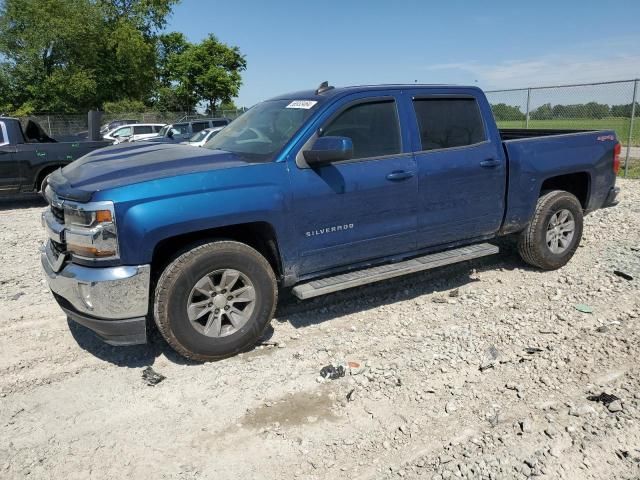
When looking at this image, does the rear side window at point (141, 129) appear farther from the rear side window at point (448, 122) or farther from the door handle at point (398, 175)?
the door handle at point (398, 175)

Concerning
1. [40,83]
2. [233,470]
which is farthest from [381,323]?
[40,83]

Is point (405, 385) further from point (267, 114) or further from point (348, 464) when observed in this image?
point (267, 114)

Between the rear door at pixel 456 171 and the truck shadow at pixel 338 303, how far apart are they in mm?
653

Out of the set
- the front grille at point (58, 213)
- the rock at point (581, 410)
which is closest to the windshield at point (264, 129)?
the front grille at point (58, 213)

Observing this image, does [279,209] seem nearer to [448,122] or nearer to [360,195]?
[360,195]

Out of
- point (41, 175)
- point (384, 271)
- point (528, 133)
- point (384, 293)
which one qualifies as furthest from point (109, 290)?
point (41, 175)

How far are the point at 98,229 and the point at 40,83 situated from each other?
123 feet

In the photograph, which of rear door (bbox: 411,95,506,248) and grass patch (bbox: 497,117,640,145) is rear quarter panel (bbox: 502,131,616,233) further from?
grass patch (bbox: 497,117,640,145)

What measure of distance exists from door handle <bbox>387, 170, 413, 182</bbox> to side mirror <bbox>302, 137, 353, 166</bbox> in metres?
0.51

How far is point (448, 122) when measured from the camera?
15.6 feet

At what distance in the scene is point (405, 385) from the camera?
11.5ft

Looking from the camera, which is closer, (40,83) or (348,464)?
(348,464)

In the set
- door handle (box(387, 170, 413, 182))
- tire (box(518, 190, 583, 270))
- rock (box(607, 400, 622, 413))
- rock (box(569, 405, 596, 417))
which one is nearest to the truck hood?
door handle (box(387, 170, 413, 182))

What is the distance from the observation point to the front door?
396 cm
